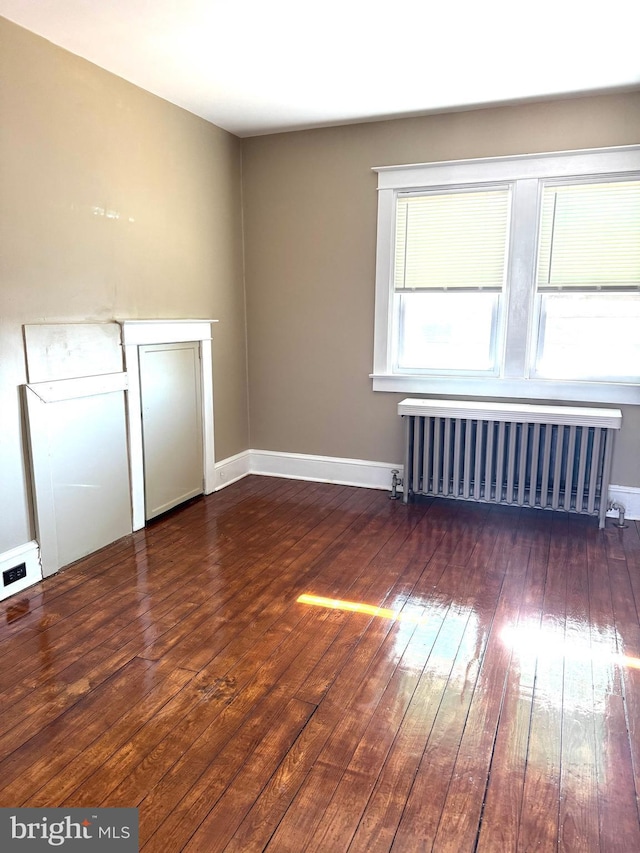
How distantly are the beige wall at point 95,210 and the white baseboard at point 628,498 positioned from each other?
9.88 ft

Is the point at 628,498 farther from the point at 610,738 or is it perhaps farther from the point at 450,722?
the point at 450,722

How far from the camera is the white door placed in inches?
157

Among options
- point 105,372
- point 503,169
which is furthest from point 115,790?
point 503,169

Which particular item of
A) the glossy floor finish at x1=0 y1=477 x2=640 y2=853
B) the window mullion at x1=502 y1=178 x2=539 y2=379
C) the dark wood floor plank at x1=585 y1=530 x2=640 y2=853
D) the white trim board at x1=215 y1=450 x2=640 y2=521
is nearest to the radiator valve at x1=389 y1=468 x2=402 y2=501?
the white trim board at x1=215 y1=450 x2=640 y2=521

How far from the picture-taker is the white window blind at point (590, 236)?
12.8ft

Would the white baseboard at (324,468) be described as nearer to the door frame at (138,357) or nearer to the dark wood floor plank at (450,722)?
the door frame at (138,357)

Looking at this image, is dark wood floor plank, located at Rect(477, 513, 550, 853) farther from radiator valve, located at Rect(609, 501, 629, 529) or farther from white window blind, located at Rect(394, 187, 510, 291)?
white window blind, located at Rect(394, 187, 510, 291)

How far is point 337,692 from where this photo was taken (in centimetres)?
227

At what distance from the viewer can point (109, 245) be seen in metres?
3.61

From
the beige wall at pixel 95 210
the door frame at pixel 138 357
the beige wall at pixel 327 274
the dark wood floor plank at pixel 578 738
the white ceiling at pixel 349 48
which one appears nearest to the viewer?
the dark wood floor plank at pixel 578 738

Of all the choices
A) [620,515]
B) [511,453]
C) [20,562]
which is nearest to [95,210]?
[20,562]

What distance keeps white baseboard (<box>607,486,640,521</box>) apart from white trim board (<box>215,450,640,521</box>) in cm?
153

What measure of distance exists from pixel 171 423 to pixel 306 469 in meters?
1.34

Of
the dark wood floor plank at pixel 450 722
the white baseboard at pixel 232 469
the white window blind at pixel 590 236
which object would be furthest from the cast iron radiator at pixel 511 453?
the white baseboard at pixel 232 469
